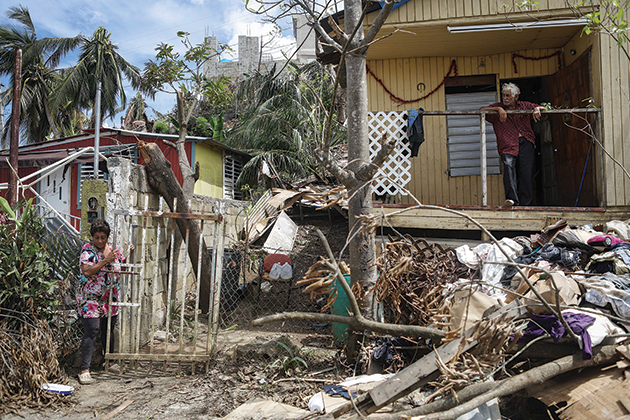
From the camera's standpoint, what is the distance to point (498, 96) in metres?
7.95

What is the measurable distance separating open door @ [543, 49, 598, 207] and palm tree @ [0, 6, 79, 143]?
903 inches

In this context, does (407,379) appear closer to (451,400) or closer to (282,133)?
(451,400)

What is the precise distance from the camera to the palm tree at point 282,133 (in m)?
14.2

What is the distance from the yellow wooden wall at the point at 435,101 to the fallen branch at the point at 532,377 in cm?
457

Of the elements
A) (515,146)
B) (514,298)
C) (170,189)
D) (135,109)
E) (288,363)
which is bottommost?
(288,363)

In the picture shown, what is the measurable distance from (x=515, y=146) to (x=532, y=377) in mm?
4229

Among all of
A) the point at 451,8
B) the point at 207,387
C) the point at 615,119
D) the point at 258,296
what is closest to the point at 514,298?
the point at 207,387

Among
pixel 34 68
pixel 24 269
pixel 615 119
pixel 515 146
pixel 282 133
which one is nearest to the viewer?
pixel 24 269

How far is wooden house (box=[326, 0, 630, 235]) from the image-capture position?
6.22 meters

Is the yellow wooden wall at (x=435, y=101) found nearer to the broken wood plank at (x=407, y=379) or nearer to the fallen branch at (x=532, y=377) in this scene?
the fallen branch at (x=532, y=377)

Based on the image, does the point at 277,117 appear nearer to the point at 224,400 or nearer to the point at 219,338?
the point at 219,338

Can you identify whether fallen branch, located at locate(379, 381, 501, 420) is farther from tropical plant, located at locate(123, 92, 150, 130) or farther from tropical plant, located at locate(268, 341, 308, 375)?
tropical plant, located at locate(123, 92, 150, 130)

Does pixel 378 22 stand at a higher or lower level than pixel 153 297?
higher

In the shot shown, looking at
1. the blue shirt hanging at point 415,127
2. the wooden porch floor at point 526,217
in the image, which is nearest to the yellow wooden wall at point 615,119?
the wooden porch floor at point 526,217
